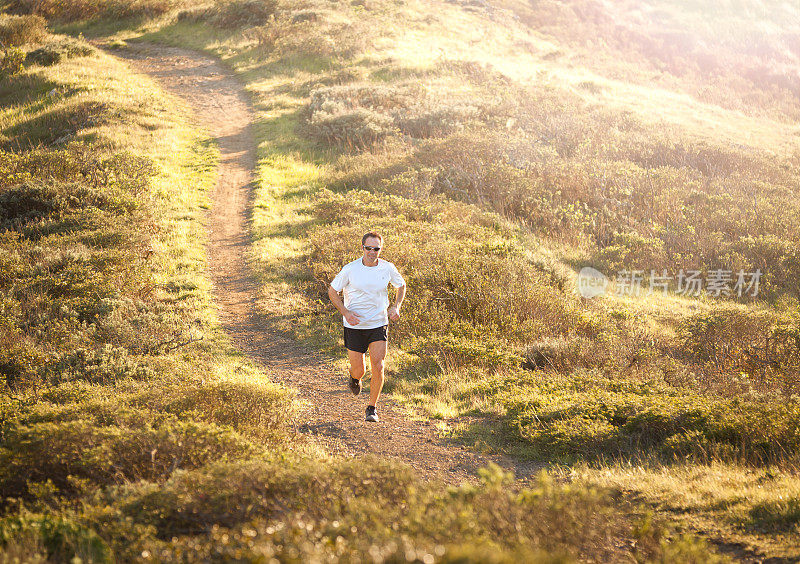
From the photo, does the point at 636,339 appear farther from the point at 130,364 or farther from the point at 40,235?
the point at 40,235

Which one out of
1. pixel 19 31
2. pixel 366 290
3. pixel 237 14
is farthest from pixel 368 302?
pixel 237 14

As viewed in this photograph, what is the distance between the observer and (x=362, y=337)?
21.2 feet

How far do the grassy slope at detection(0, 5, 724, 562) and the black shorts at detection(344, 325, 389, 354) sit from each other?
3.41 ft

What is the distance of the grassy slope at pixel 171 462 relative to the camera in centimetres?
318

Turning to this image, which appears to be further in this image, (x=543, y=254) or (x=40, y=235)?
(x=543, y=254)

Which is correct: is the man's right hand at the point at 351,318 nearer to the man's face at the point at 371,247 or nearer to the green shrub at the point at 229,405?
the man's face at the point at 371,247

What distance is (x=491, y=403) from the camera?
7.16 metres

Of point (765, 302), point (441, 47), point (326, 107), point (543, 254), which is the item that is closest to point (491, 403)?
point (543, 254)

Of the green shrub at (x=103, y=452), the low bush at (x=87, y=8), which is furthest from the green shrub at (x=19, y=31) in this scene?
the green shrub at (x=103, y=452)

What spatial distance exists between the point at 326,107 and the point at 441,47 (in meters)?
12.4

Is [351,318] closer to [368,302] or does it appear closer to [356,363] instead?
[368,302]

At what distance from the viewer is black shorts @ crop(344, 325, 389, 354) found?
21.1ft

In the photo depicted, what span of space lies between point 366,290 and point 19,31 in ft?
95.7

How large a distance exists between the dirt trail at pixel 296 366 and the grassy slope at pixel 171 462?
394 millimetres
